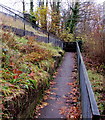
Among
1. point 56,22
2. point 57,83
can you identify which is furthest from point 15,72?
point 56,22

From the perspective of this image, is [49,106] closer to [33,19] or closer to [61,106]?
[61,106]

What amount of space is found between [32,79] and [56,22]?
17202 mm

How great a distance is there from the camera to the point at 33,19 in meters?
18.0

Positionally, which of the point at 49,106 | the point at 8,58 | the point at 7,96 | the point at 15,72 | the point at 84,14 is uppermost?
the point at 84,14

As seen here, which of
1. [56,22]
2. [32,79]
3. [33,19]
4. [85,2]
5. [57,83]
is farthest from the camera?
[85,2]

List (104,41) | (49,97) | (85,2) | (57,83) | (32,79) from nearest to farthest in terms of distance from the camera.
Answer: (32,79), (49,97), (57,83), (104,41), (85,2)

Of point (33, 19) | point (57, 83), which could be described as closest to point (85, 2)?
point (33, 19)

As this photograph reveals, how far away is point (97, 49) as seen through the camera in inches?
336

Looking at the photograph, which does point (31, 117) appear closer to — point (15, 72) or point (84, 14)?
point (15, 72)

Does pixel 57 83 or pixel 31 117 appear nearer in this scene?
pixel 31 117

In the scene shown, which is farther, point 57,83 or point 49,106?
point 57,83

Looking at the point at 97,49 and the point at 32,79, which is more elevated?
the point at 97,49

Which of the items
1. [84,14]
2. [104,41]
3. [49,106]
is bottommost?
[49,106]

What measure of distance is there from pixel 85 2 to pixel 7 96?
23.3 metres
